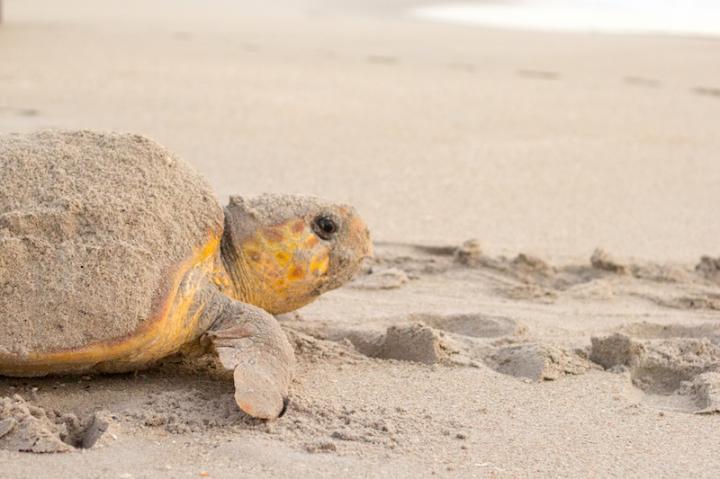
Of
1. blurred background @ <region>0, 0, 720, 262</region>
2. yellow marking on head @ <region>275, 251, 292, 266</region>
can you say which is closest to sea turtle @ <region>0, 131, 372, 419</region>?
yellow marking on head @ <region>275, 251, 292, 266</region>

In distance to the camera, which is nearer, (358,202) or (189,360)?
(189,360)

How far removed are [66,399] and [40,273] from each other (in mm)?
321

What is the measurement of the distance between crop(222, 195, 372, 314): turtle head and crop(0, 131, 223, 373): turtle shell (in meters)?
0.11

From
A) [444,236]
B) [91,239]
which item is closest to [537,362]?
[91,239]

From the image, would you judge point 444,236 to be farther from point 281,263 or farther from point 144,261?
point 144,261

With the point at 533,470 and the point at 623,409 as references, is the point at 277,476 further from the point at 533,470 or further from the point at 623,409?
the point at 623,409

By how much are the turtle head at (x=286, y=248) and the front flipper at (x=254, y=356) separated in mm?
164

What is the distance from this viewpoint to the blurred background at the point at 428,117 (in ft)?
15.5

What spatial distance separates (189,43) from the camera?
10320 mm

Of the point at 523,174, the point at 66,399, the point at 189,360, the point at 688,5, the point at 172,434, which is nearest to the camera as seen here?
the point at 172,434

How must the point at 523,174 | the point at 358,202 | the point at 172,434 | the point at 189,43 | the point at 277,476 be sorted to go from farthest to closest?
the point at 189,43
the point at 523,174
the point at 358,202
the point at 172,434
the point at 277,476

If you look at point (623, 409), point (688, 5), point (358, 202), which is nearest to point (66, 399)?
point (623, 409)

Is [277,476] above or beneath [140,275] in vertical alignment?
beneath

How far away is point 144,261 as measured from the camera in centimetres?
260
